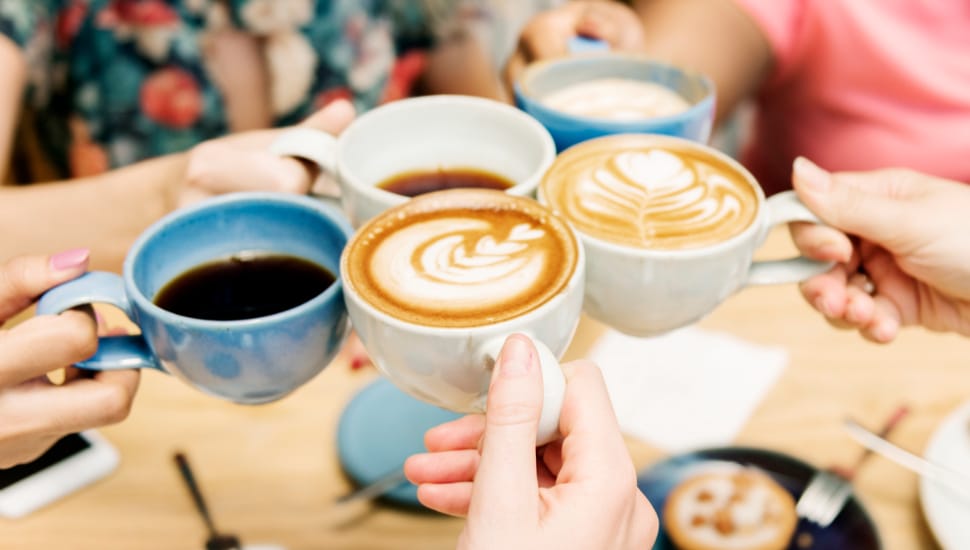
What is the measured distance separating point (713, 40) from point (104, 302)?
1.18 meters

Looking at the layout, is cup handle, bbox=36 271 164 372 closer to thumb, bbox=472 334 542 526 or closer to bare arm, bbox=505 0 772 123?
thumb, bbox=472 334 542 526

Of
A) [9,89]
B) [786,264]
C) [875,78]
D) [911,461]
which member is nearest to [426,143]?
[786,264]

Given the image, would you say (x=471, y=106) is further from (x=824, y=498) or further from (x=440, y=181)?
(x=824, y=498)

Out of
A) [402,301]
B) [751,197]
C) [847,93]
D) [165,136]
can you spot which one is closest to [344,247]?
[402,301]

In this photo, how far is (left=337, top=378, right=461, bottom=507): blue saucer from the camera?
2.76 feet

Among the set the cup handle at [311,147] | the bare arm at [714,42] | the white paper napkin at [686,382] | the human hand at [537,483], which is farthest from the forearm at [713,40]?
the human hand at [537,483]

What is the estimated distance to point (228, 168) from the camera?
0.86m

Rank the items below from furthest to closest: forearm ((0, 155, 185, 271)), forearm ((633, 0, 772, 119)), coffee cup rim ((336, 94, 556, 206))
Answer: forearm ((633, 0, 772, 119))
forearm ((0, 155, 185, 271))
coffee cup rim ((336, 94, 556, 206))

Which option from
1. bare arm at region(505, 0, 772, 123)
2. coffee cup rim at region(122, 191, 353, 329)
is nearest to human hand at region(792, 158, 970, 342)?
coffee cup rim at region(122, 191, 353, 329)

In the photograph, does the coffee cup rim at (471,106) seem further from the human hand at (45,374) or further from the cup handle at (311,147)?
the human hand at (45,374)

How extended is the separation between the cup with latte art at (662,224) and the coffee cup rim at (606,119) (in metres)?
0.02

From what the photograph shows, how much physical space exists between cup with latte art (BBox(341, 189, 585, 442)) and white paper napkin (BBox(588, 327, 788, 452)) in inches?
13.8

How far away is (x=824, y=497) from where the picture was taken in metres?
0.80

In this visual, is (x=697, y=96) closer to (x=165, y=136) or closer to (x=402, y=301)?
(x=402, y=301)
